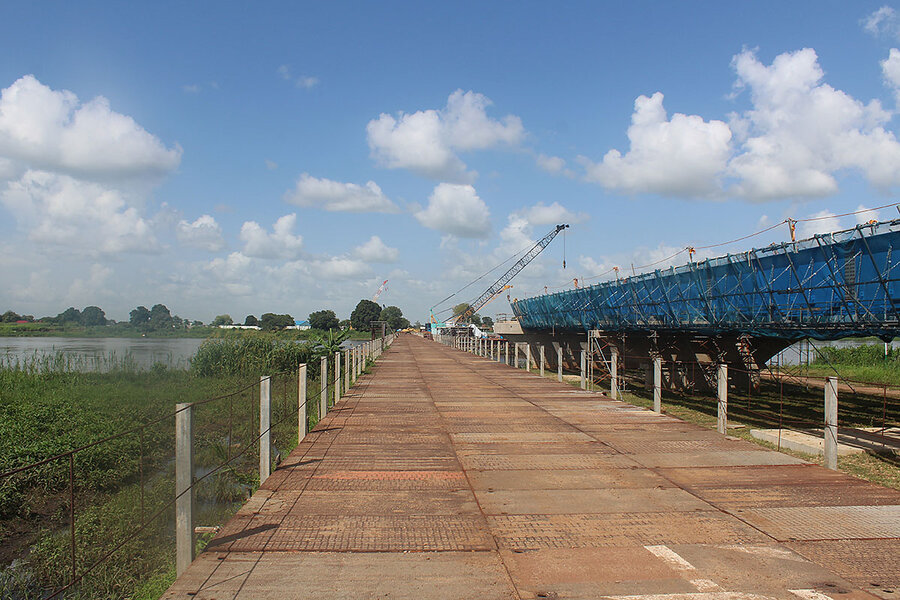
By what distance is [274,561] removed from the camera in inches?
205

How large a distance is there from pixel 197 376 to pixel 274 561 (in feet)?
82.7

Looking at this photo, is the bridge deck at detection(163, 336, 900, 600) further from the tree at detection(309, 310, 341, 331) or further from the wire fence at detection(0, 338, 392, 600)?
the tree at detection(309, 310, 341, 331)

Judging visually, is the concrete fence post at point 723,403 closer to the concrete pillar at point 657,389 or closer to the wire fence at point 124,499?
the concrete pillar at point 657,389

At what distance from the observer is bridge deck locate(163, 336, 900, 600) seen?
4.77 metres

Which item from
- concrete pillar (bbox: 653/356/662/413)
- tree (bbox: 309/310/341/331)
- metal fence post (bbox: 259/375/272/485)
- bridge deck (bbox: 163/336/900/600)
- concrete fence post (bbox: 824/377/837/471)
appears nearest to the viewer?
bridge deck (bbox: 163/336/900/600)

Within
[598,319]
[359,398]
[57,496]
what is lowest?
[57,496]

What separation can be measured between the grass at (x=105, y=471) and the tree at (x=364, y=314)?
478 feet

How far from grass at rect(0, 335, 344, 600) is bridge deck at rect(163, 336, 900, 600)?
117cm

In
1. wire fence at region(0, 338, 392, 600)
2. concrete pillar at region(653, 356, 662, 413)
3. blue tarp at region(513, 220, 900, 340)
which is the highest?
blue tarp at region(513, 220, 900, 340)

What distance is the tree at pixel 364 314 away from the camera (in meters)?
172

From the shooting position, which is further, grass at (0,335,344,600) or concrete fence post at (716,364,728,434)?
concrete fence post at (716,364,728,434)

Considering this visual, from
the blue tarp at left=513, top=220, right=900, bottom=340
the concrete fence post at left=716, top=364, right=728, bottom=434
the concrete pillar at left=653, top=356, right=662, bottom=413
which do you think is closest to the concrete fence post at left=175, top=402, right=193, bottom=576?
the concrete fence post at left=716, top=364, right=728, bottom=434

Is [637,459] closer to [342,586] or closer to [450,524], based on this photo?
[450,524]

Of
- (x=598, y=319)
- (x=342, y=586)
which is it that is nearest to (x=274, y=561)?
(x=342, y=586)
